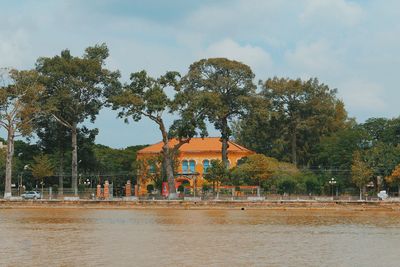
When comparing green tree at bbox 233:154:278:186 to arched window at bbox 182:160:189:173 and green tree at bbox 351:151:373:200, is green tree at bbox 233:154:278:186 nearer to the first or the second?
green tree at bbox 351:151:373:200

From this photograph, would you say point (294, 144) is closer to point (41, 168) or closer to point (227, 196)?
point (227, 196)

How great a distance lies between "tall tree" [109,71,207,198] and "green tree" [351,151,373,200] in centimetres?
1564

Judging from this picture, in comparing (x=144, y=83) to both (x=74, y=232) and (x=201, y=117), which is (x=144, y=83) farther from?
(x=74, y=232)

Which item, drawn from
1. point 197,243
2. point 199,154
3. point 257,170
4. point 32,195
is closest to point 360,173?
point 257,170

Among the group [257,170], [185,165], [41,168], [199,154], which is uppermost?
[199,154]

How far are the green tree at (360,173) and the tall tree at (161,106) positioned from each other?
15.6 m

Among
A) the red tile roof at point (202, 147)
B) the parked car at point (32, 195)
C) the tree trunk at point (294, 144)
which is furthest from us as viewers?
the red tile roof at point (202, 147)

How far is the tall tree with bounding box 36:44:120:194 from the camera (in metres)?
75.2

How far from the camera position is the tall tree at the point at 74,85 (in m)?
75.2

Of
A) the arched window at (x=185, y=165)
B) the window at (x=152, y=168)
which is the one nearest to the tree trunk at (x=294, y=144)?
the arched window at (x=185, y=165)

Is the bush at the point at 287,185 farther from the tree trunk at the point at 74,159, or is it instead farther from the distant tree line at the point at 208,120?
the tree trunk at the point at 74,159

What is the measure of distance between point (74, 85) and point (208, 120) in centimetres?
1451

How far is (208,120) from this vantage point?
76.9 meters

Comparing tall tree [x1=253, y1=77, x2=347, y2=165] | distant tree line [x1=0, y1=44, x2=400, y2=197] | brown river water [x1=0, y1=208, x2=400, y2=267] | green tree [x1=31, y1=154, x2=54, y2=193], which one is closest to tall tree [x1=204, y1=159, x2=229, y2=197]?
distant tree line [x1=0, y1=44, x2=400, y2=197]
